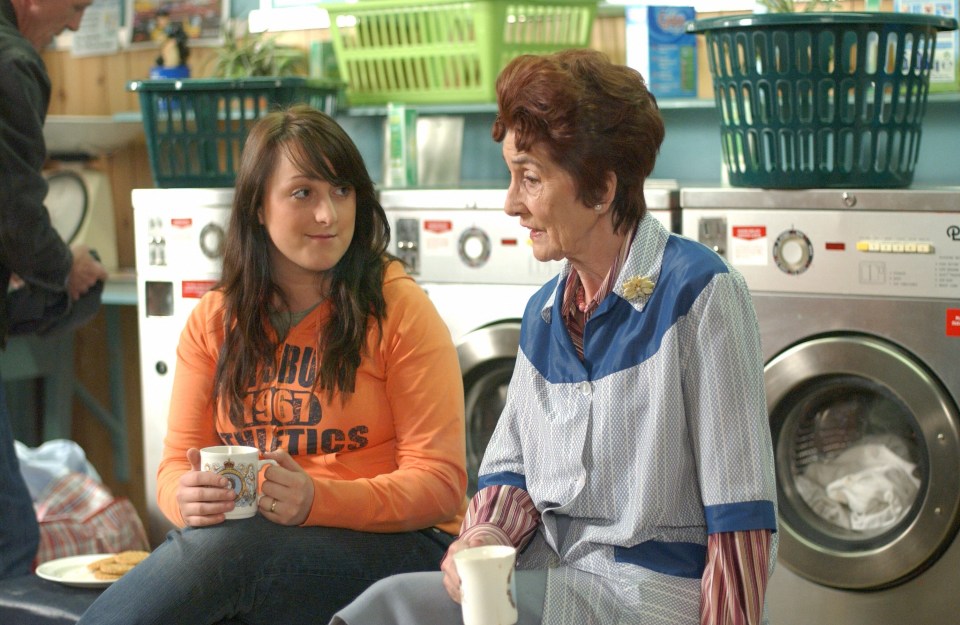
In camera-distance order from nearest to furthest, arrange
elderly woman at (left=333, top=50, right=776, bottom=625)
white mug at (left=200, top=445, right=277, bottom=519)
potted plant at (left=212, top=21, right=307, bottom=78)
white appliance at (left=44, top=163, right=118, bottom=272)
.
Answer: elderly woman at (left=333, top=50, right=776, bottom=625), white mug at (left=200, top=445, right=277, bottom=519), potted plant at (left=212, top=21, right=307, bottom=78), white appliance at (left=44, top=163, right=118, bottom=272)

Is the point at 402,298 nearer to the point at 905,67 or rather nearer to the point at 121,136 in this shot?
the point at 905,67

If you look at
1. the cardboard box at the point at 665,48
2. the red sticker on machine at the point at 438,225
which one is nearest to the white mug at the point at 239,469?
the red sticker on machine at the point at 438,225

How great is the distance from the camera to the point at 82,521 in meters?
2.96

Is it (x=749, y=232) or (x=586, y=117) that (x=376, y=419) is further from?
(x=749, y=232)

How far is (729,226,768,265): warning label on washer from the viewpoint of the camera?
97.0 inches

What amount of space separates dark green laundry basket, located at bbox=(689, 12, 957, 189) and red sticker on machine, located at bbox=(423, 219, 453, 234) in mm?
664

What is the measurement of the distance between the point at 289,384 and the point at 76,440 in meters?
2.63

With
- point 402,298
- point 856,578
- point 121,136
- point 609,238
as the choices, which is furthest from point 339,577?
point 121,136

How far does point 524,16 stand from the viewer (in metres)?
3.09

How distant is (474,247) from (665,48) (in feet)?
2.55

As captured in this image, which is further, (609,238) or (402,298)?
(402,298)

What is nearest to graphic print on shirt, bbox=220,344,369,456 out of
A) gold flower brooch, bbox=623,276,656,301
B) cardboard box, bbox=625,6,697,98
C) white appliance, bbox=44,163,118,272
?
gold flower brooch, bbox=623,276,656,301

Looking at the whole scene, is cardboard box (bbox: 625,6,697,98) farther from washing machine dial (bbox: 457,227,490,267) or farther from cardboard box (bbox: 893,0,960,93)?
washing machine dial (bbox: 457,227,490,267)

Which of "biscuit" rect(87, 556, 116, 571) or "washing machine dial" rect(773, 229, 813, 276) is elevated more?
"washing machine dial" rect(773, 229, 813, 276)
